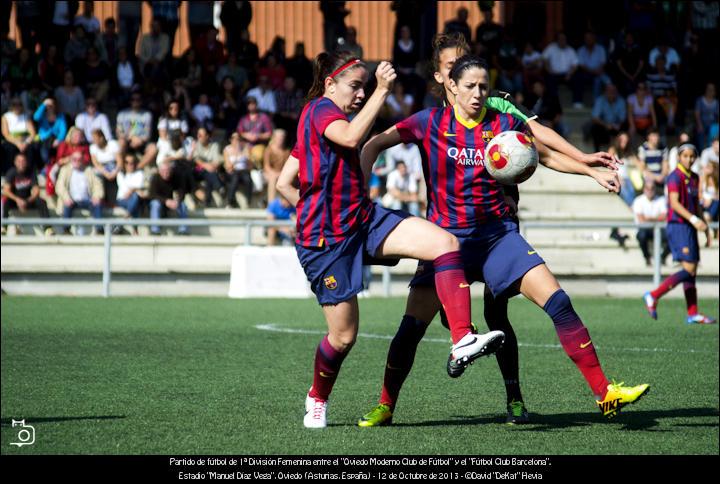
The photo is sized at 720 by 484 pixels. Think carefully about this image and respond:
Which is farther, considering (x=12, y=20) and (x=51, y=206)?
(x=12, y=20)

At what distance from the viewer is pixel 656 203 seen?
19.5 metres

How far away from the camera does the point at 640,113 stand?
21797 mm

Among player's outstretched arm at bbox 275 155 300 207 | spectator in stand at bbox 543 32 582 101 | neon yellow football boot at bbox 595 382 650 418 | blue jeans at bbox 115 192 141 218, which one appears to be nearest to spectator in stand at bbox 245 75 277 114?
blue jeans at bbox 115 192 141 218

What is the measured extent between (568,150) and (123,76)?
15780mm

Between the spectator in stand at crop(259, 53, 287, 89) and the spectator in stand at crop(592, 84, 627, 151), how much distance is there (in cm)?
560

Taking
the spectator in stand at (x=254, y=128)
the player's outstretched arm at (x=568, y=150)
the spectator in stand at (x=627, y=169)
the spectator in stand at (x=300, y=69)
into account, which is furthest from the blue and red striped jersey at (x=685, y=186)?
the spectator in stand at (x=300, y=69)

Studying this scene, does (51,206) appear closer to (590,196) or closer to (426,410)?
(590,196)

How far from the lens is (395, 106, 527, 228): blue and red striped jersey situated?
662 cm

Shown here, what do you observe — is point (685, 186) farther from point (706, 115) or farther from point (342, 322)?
point (706, 115)

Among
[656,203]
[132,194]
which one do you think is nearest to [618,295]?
[656,203]

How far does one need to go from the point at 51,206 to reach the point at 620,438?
1449cm

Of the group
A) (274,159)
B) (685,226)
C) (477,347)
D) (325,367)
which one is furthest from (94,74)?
(477,347)

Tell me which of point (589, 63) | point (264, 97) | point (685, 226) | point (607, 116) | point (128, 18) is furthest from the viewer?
point (128, 18)

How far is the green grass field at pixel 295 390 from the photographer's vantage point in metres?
6.26
